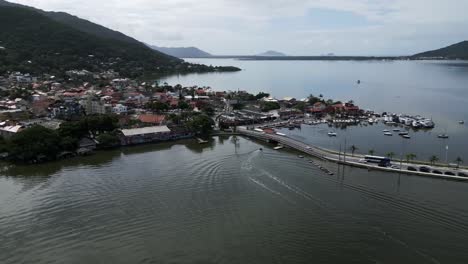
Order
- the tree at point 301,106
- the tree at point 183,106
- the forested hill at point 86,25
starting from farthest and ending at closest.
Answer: the forested hill at point 86,25
the tree at point 301,106
the tree at point 183,106

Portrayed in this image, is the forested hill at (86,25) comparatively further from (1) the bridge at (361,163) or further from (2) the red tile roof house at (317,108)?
(1) the bridge at (361,163)

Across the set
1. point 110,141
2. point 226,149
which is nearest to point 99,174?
point 110,141

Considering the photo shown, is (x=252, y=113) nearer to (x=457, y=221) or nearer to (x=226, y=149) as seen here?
(x=226, y=149)

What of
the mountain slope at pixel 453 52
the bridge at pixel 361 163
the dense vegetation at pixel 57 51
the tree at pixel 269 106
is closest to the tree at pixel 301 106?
the tree at pixel 269 106

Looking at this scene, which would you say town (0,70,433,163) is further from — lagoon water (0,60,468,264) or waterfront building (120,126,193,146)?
lagoon water (0,60,468,264)

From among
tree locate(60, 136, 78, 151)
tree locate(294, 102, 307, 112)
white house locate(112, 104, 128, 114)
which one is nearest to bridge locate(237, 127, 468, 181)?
tree locate(60, 136, 78, 151)

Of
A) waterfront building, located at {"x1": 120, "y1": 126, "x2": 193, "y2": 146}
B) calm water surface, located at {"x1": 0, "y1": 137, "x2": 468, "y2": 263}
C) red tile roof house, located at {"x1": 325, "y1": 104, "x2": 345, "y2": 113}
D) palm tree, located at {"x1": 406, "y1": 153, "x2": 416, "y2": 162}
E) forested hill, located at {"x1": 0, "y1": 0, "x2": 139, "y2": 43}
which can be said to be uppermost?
forested hill, located at {"x1": 0, "y1": 0, "x2": 139, "y2": 43}
